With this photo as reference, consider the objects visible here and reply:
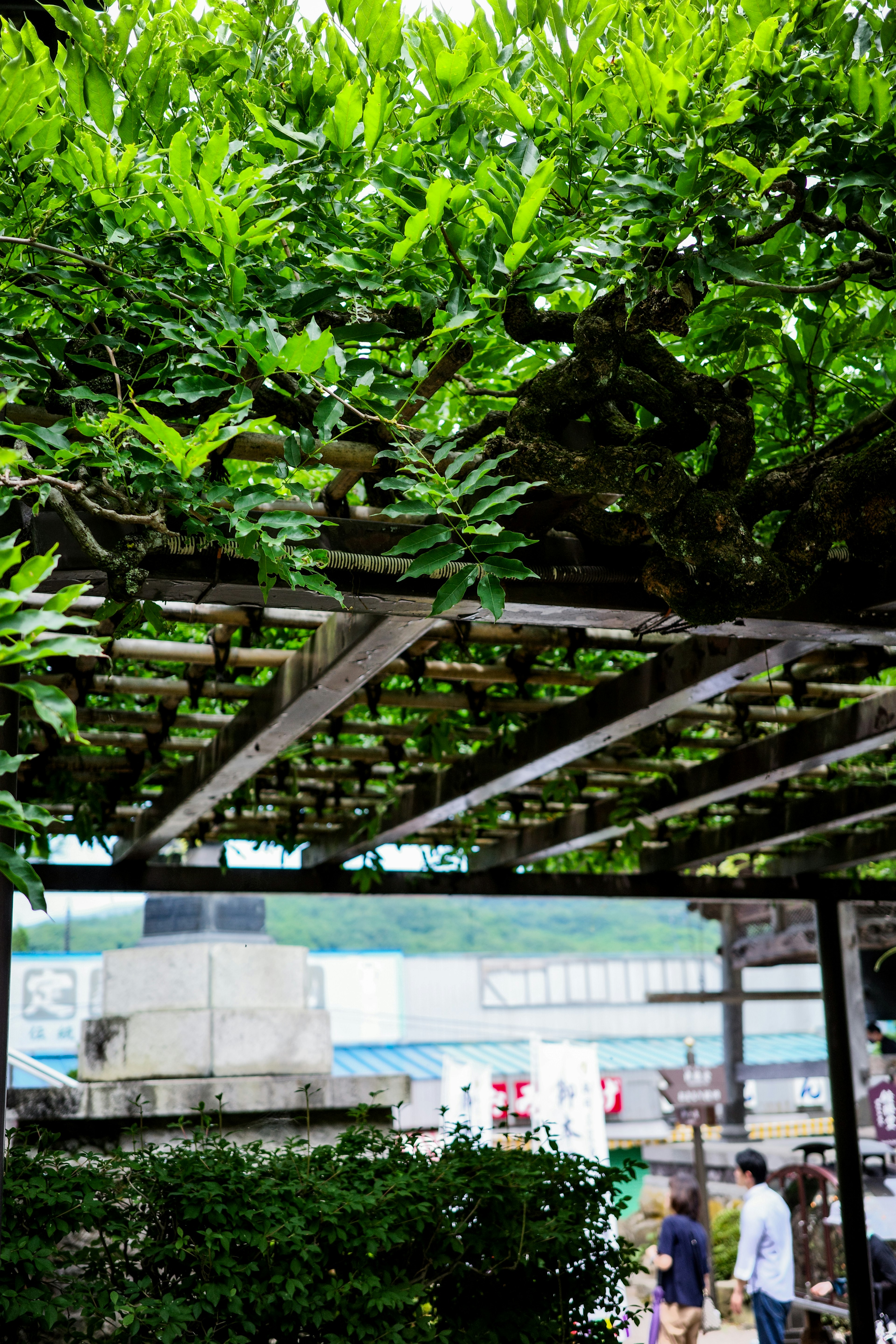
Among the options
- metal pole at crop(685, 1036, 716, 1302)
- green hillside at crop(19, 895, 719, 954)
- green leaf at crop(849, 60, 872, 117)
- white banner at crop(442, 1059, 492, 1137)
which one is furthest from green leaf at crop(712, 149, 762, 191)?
green hillside at crop(19, 895, 719, 954)

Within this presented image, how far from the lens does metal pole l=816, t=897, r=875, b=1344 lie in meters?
5.59

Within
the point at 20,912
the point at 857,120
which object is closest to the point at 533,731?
the point at 857,120

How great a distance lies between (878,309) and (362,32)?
1305mm

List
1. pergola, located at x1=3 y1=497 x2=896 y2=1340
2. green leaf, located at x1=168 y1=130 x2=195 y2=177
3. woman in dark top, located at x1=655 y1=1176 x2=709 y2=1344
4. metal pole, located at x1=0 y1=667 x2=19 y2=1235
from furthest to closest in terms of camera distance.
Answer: woman in dark top, located at x1=655 y1=1176 x2=709 y2=1344 < pergola, located at x1=3 y1=497 x2=896 y2=1340 < metal pole, located at x1=0 y1=667 x2=19 y2=1235 < green leaf, located at x1=168 y1=130 x2=195 y2=177

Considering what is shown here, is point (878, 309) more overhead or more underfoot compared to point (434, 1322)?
more overhead

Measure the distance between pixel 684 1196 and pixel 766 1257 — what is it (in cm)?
60

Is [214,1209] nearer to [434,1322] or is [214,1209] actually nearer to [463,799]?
[434,1322]

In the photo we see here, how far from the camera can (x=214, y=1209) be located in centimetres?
316

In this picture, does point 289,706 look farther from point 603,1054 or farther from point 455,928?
point 455,928

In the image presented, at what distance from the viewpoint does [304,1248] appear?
10.4ft

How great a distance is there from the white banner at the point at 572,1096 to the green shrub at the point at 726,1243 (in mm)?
3844

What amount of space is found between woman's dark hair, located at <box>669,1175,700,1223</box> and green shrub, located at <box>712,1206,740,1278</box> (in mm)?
5669

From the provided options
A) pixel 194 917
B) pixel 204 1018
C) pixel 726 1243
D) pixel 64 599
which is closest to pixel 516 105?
pixel 64 599

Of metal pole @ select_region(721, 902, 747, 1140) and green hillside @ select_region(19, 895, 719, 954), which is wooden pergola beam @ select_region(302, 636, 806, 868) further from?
green hillside @ select_region(19, 895, 719, 954)
